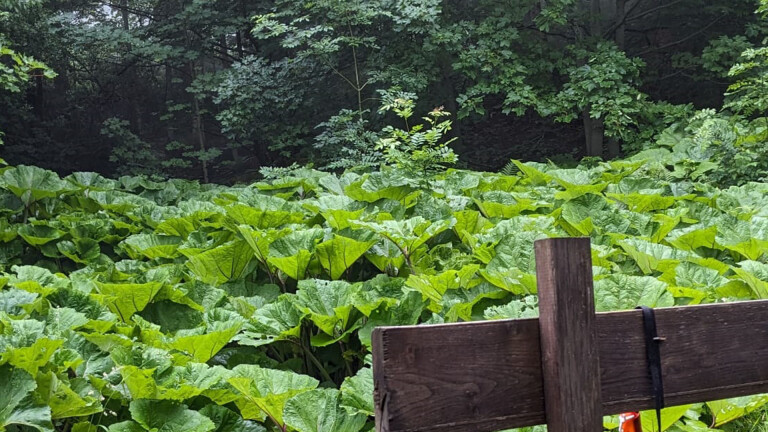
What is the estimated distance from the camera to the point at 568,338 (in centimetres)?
113

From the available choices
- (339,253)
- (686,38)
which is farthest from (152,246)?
(686,38)

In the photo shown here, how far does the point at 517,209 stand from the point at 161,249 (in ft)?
6.28

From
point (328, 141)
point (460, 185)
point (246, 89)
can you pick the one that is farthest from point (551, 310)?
point (246, 89)

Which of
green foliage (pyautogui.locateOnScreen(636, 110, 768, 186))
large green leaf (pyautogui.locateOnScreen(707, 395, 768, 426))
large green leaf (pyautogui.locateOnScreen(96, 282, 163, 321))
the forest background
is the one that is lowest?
large green leaf (pyautogui.locateOnScreen(707, 395, 768, 426))

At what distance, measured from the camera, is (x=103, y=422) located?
1.74 m

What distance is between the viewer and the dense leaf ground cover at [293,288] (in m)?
1.69

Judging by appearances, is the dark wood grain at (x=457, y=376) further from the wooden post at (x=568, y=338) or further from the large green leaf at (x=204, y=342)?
the large green leaf at (x=204, y=342)

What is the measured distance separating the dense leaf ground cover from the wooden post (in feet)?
2.14

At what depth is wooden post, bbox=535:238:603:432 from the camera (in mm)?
1131

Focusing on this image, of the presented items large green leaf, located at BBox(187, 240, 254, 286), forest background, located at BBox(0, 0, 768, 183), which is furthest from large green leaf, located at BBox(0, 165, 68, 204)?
large green leaf, located at BBox(187, 240, 254, 286)

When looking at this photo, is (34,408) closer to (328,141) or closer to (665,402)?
(665,402)

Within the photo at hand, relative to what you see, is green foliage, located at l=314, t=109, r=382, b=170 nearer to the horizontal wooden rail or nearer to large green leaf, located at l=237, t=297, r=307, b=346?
large green leaf, located at l=237, t=297, r=307, b=346

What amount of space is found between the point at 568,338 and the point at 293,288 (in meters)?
2.02

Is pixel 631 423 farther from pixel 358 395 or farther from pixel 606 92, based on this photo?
pixel 606 92
